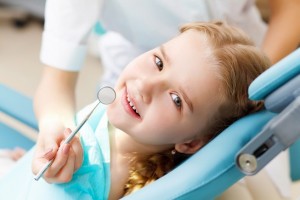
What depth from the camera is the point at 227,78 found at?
33.9 inches

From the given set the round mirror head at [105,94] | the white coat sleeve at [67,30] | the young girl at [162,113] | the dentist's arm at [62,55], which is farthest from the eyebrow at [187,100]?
the white coat sleeve at [67,30]

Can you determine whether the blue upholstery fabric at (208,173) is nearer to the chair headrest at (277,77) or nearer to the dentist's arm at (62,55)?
the chair headrest at (277,77)

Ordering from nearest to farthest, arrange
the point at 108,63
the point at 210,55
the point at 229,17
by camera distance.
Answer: the point at 210,55
the point at 229,17
the point at 108,63

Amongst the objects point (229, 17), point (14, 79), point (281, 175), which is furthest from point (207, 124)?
point (14, 79)

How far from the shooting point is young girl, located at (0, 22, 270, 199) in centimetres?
86

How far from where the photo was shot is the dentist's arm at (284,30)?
1.23 metres

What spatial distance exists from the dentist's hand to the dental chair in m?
0.13

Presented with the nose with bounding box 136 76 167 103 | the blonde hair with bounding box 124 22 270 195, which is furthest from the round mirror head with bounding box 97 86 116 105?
the blonde hair with bounding box 124 22 270 195

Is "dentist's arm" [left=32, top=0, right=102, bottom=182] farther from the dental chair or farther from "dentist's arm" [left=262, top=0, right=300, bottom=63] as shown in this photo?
"dentist's arm" [left=262, top=0, right=300, bottom=63]

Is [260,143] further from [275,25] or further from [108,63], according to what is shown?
[108,63]

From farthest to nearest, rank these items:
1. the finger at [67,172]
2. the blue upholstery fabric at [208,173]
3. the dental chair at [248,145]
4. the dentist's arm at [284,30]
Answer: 1. the dentist's arm at [284,30]
2. the finger at [67,172]
3. the blue upholstery fabric at [208,173]
4. the dental chair at [248,145]

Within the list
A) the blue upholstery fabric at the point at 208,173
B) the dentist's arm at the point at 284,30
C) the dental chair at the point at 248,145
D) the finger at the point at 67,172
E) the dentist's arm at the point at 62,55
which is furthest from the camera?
the dentist's arm at the point at 284,30

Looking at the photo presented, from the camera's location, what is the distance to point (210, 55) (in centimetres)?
87

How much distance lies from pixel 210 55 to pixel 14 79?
1843 mm
